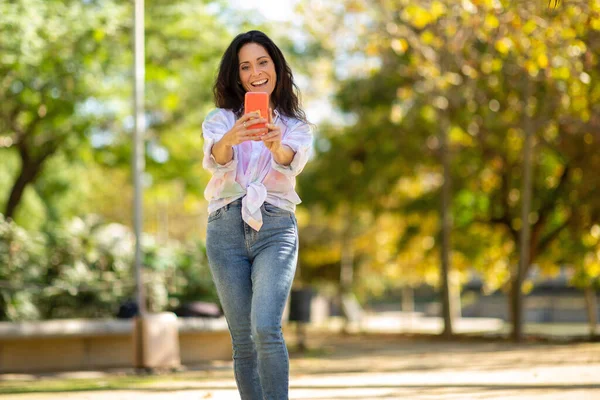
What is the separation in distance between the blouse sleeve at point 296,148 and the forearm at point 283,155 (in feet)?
0.05

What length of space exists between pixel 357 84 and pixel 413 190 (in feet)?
12.4

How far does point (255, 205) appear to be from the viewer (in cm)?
399

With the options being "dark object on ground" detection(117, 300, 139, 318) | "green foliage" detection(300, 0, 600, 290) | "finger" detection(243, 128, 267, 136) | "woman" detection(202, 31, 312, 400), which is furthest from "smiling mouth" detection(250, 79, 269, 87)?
"green foliage" detection(300, 0, 600, 290)

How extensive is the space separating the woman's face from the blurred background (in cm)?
584

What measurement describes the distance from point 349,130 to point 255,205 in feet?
61.0

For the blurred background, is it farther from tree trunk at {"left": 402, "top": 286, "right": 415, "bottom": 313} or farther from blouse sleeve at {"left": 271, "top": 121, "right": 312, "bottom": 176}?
blouse sleeve at {"left": 271, "top": 121, "right": 312, "bottom": 176}

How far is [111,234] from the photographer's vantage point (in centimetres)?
1338

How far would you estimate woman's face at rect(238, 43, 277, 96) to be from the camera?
4211 mm

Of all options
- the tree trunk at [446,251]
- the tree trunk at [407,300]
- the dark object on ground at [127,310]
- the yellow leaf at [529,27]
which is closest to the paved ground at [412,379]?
the dark object on ground at [127,310]

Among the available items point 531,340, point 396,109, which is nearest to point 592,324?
point 531,340

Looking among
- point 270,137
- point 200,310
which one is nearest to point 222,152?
point 270,137

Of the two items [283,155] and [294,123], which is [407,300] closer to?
[294,123]

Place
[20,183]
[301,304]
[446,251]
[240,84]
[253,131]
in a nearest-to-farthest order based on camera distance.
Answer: [253,131] < [240,84] < [301,304] < [20,183] < [446,251]

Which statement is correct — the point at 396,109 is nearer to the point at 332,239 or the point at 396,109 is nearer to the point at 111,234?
the point at 111,234
